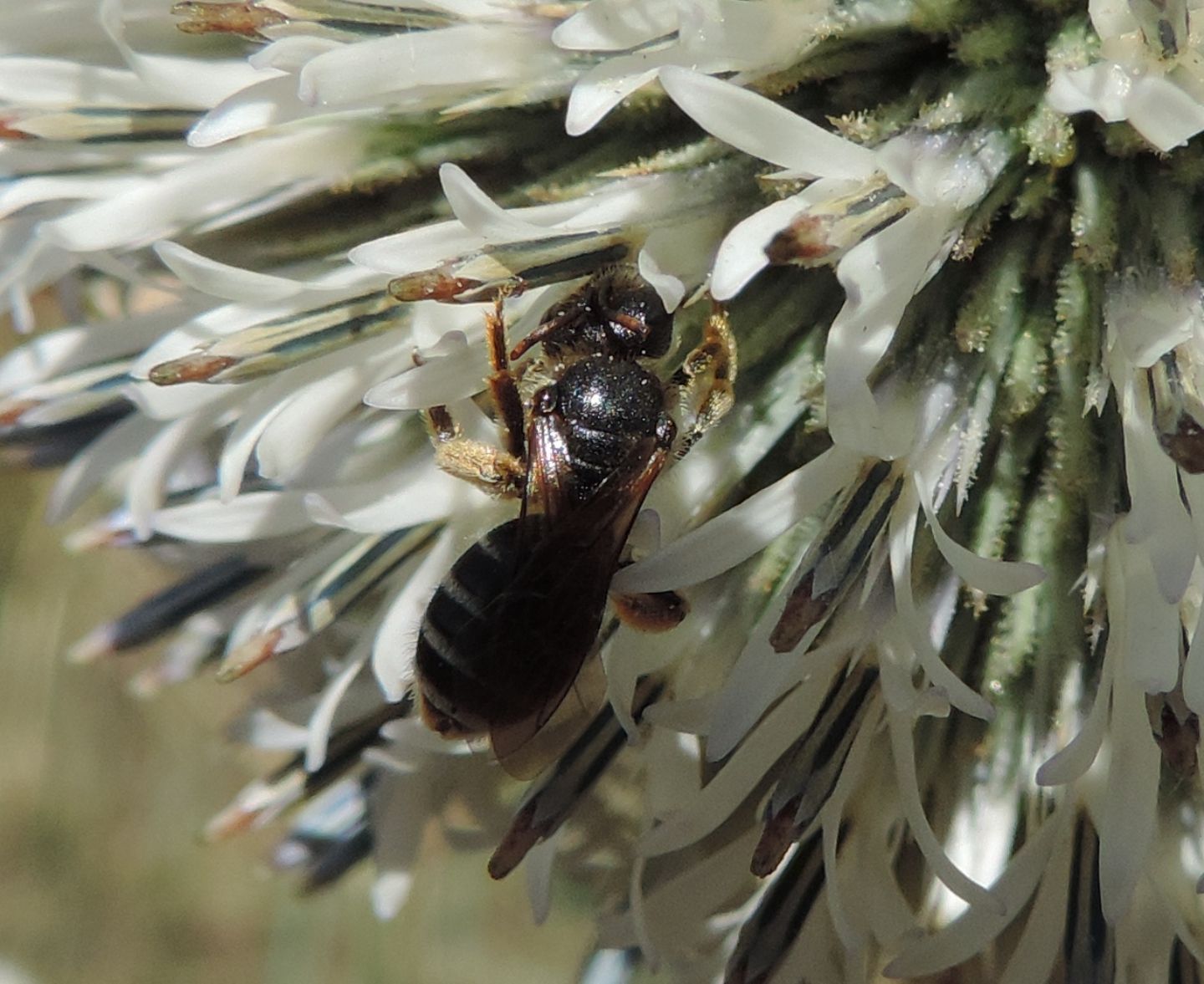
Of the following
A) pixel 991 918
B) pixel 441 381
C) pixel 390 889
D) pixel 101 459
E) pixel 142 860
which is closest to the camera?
pixel 441 381

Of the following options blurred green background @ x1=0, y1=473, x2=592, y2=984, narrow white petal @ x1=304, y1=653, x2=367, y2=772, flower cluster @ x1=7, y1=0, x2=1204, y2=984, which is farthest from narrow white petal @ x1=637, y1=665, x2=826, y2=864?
blurred green background @ x1=0, y1=473, x2=592, y2=984

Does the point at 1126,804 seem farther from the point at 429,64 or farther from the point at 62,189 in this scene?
the point at 62,189

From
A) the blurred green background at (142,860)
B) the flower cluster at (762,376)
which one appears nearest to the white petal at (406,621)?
the flower cluster at (762,376)

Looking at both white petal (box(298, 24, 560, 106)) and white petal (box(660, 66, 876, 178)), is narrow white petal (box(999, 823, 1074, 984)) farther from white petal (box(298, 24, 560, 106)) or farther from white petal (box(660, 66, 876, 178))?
white petal (box(298, 24, 560, 106))

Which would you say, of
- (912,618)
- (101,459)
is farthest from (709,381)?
(101,459)

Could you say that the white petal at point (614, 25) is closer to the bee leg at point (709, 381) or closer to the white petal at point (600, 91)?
the white petal at point (600, 91)
